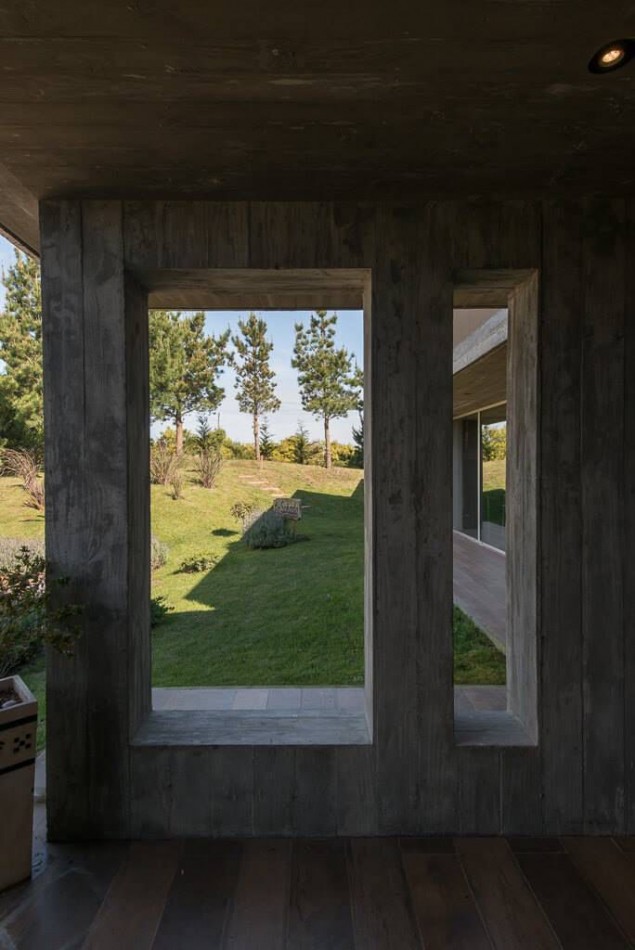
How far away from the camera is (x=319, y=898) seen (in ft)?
5.74

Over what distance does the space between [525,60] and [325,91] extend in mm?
491

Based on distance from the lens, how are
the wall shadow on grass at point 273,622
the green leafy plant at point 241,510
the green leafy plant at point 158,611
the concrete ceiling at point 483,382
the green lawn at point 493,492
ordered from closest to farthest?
the wall shadow on grass at point 273,622 → the concrete ceiling at point 483,382 → the green leafy plant at point 158,611 → the green lawn at point 493,492 → the green leafy plant at point 241,510

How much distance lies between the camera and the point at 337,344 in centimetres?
1534

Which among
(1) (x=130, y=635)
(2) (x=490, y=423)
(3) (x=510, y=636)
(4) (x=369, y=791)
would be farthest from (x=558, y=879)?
(2) (x=490, y=423)

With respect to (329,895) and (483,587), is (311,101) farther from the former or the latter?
(483,587)

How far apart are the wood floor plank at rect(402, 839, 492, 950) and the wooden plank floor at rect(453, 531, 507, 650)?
186cm

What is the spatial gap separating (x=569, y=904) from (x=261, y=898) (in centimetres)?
98

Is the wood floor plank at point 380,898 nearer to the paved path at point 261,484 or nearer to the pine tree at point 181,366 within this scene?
the paved path at point 261,484

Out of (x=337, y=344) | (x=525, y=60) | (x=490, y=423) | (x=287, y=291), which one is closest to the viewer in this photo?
(x=525, y=60)

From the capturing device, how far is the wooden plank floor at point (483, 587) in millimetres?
4426

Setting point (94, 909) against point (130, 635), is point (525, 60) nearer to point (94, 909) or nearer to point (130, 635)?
point (130, 635)

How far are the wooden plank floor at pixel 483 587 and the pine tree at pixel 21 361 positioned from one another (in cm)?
804

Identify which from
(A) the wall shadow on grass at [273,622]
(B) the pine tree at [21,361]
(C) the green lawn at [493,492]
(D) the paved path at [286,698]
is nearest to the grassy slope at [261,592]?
(A) the wall shadow on grass at [273,622]

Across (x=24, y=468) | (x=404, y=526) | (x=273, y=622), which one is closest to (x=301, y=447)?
(x=24, y=468)
